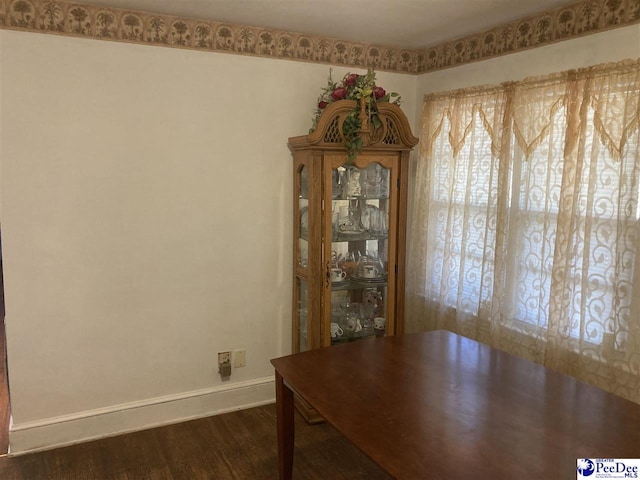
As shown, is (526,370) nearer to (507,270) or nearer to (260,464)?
(507,270)

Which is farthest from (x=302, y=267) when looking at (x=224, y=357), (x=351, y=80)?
(x=351, y=80)

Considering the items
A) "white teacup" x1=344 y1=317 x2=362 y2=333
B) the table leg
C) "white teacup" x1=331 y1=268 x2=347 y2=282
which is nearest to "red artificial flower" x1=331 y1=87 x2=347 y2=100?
"white teacup" x1=331 y1=268 x2=347 y2=282

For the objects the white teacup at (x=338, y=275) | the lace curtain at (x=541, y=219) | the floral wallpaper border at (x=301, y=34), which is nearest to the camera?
the lace curtain at (x=541, y=219)

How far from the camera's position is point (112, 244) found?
2809 millimetres

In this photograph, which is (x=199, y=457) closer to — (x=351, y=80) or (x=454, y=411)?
(x=454, y=411)

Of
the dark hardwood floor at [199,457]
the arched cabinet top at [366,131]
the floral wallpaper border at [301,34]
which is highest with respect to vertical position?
the floral wallpaper border at [301,34]

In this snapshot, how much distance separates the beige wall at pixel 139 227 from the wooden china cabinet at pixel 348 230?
8.7 inches

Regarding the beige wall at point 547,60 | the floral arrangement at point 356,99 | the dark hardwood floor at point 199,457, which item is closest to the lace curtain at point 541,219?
the beige wall at point 547,60

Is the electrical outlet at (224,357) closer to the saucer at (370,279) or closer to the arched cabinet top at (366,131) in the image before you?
the saucer at (370,279)

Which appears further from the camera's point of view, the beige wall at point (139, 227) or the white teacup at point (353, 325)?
the white teacup at point (353, 325)

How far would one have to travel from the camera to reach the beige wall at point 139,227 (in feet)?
8.57

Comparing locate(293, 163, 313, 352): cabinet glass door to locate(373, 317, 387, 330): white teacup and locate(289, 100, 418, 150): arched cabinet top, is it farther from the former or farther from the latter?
locate(373, 317, 387, 330): white teacup

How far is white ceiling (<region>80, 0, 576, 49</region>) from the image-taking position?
2.54 m

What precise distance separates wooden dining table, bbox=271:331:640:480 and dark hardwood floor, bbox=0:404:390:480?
452 mm
